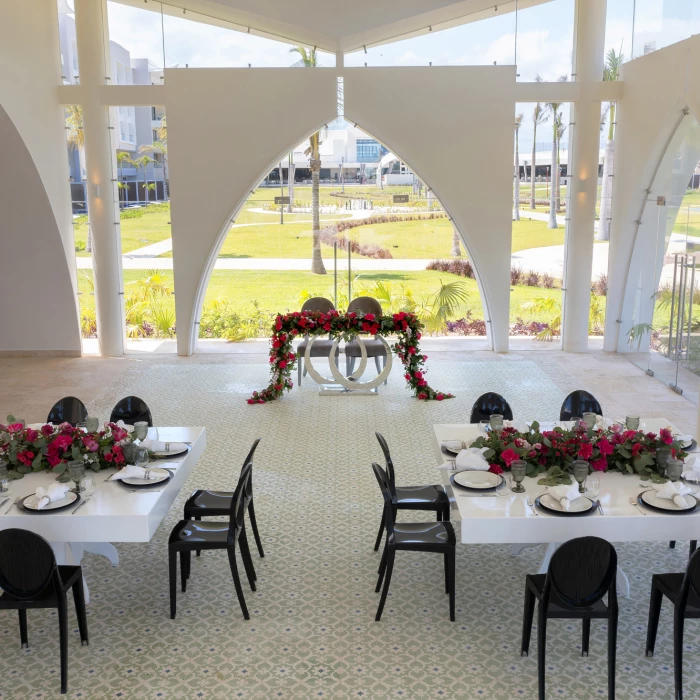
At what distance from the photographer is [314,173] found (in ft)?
39.1

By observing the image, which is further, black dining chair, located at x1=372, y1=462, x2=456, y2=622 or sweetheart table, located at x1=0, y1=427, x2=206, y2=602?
black dining chair, located at x1=372, y1=462, x2=456, y2=622

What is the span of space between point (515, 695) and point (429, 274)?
8.49 m

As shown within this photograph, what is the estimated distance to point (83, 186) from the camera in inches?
467

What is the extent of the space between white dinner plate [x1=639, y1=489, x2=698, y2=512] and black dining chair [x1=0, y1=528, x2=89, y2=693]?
3.24 m

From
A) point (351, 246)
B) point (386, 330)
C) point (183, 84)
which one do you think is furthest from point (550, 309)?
point (183, 84)

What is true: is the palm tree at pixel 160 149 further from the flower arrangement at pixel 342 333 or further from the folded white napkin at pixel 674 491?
the folded white napkin at pixel 674 491

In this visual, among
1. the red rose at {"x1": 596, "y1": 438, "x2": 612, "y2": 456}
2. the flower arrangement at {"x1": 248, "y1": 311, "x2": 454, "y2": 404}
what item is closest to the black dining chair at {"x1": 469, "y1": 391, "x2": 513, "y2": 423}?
the red rose at {"x1": 596, "y1": 438, "x2": 612, "y2": 456}

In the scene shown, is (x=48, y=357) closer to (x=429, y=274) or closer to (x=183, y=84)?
(x=183, y=84)

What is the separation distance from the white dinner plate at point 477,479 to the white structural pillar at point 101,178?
803 cm

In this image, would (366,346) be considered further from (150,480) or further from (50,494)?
(50,494)

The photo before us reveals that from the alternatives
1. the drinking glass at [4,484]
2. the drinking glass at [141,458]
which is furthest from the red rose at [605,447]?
the drinking glass at [4,484]

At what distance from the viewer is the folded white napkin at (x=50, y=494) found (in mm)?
4727

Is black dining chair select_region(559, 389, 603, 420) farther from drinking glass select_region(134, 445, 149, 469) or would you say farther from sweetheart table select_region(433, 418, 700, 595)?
drinking glass select_region(134, 445, 149, 469)

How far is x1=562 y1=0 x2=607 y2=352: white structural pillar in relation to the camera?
11328 mm
